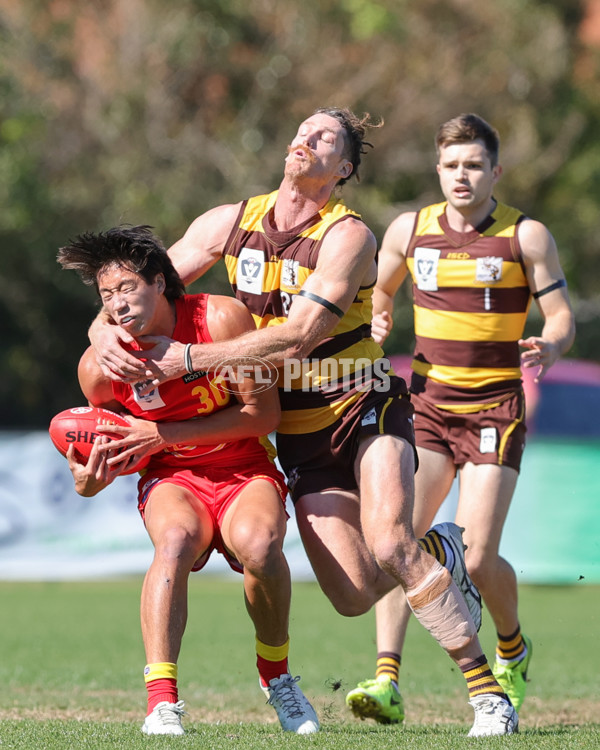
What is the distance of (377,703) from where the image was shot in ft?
17.8

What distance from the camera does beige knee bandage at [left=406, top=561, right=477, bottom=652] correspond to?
4605mm

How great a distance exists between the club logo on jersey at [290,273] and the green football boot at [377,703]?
6.69ft

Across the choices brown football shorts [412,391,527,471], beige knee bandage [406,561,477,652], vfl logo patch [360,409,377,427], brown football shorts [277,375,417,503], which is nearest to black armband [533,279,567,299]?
brown football shorts [412,391,527,471]

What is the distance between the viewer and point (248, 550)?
15.2 ft

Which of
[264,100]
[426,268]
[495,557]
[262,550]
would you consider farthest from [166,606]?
[264,100]

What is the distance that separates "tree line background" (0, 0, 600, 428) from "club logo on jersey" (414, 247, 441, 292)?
1494 cm

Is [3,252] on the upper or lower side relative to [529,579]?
upper

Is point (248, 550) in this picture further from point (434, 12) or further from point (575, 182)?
point (434, 12)

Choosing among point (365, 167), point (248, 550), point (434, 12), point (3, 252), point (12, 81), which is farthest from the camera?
point (434, 12)

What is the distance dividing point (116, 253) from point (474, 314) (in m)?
2.10

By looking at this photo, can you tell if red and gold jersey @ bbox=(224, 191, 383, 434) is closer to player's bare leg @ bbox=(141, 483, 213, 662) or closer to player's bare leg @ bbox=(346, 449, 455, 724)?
player's bare leg @ bbox=(141, 483, 213, 662)

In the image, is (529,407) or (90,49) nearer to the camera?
(529,407)

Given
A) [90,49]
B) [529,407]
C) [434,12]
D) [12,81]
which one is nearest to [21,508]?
[529,407]

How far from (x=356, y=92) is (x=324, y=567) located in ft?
79.5
